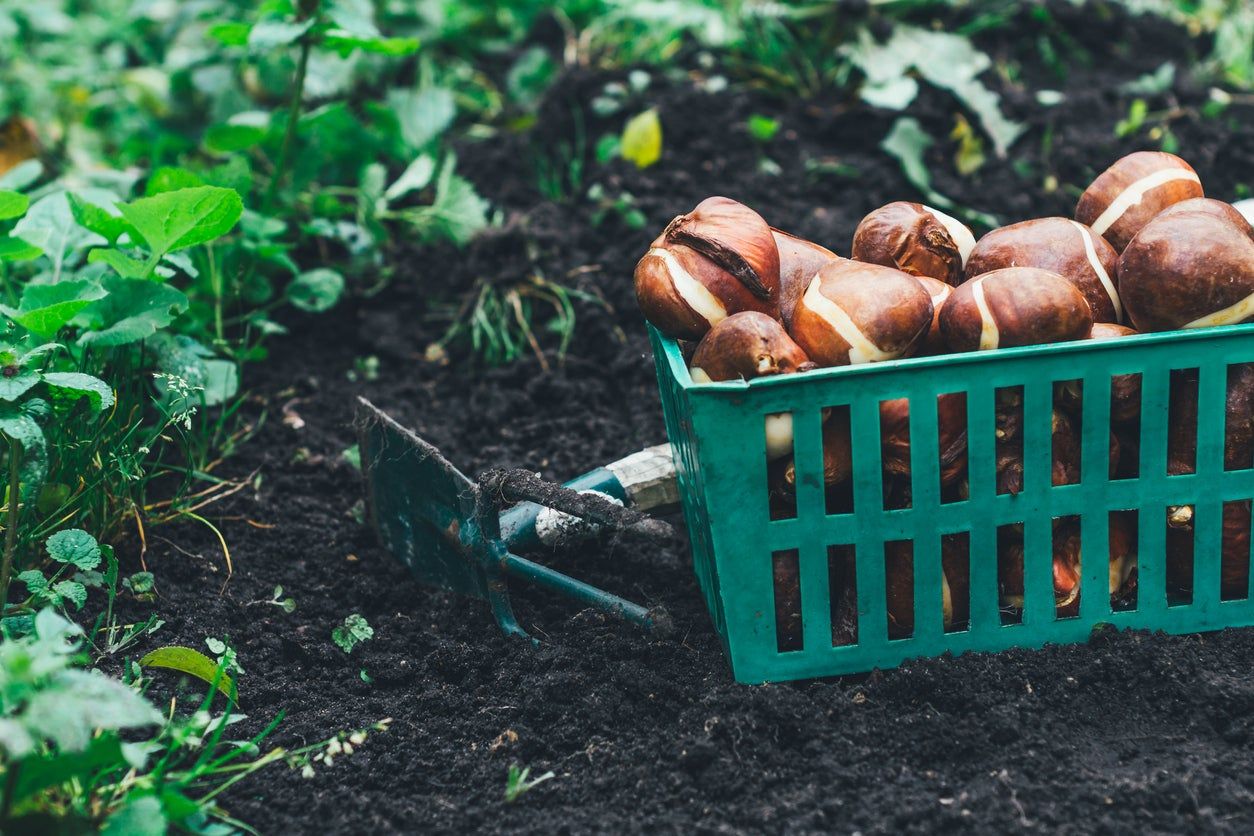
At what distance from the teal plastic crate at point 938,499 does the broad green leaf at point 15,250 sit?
118 cm

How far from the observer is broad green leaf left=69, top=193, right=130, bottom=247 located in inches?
84.7

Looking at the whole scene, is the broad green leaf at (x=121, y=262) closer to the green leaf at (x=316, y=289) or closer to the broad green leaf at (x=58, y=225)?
the broad green leaf at (x=58, y=225)

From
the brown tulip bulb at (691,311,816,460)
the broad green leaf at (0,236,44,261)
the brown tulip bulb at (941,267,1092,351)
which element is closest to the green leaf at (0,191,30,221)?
the broad green leaf at (0,236,44,261)

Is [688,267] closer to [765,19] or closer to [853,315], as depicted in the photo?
[853,315]

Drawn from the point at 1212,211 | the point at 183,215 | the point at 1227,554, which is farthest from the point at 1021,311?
the point at 183,215

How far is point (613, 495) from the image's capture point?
2.02 metres

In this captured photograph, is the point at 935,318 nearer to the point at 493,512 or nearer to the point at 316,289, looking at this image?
the point at 493,512

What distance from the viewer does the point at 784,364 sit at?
5.29 feet

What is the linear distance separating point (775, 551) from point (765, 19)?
97.2 inches

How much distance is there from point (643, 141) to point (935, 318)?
164 cm

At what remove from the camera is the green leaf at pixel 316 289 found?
276cm

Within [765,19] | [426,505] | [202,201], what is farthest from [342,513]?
[765,19]

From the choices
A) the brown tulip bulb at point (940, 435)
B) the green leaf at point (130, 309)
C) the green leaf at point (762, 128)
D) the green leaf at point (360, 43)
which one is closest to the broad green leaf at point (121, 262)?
the green leaf at point (130, 309)

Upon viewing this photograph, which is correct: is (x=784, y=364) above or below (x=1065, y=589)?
above
